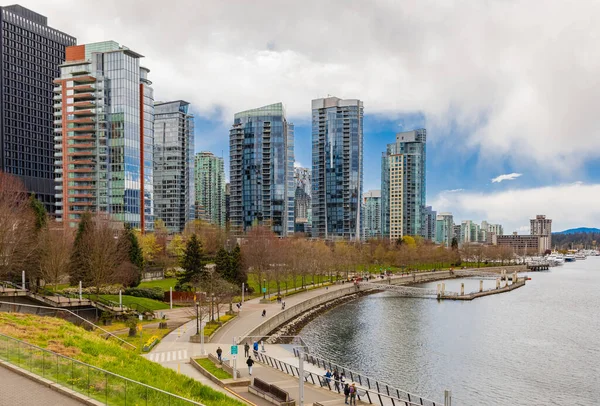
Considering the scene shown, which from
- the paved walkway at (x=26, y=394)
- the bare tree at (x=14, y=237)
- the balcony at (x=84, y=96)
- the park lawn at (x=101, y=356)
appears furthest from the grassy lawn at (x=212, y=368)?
the balcony at (x=84, y=96)

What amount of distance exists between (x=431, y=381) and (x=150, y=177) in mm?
96588

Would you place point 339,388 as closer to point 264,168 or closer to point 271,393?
point 271,393

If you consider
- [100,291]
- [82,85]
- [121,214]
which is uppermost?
[82,85]

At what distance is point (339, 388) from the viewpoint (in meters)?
35.1

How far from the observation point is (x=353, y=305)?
89.8m

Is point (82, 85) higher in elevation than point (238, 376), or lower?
higher

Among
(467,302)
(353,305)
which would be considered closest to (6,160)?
(353,305)

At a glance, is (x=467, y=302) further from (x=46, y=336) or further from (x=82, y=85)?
(x=82, y=85)

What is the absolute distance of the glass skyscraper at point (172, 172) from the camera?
190000mm

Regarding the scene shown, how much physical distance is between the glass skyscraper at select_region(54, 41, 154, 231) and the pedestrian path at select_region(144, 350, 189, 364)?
77.1 meters

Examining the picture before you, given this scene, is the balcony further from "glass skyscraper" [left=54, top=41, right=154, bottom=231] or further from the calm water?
the calm water

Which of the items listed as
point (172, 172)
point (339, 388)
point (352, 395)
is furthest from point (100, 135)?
point (352, 395)

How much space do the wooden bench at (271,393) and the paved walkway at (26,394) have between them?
12.7 m

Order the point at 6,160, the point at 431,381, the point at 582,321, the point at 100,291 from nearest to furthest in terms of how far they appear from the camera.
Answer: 1. the point at 431,381
2. the point at 100,291
3. the point at 582,321
4. the point at 6,160
